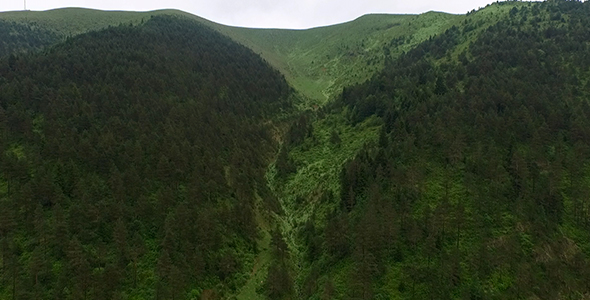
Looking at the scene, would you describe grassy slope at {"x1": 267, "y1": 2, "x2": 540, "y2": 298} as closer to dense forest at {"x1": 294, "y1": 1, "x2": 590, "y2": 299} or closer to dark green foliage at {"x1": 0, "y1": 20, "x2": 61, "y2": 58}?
dense forest at {"x1": 294, "y1": 1, "x2": 590, "y2": 299}

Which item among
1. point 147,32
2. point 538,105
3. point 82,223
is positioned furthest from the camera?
point 147,32

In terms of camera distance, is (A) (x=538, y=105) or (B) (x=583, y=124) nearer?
(B) (x=583, y=124)

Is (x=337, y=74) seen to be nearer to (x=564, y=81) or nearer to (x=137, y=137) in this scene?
(x=564, y=81)

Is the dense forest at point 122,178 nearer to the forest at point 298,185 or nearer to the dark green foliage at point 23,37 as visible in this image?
the forest at point 298,185

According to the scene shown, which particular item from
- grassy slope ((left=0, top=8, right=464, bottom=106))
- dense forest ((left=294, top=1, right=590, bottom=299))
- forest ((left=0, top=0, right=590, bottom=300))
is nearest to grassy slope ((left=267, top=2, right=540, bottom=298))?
forest ((left=0, top=0, right=590, bottom=300))

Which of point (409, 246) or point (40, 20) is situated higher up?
point (40, 20)

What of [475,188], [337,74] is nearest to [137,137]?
[475,188]
